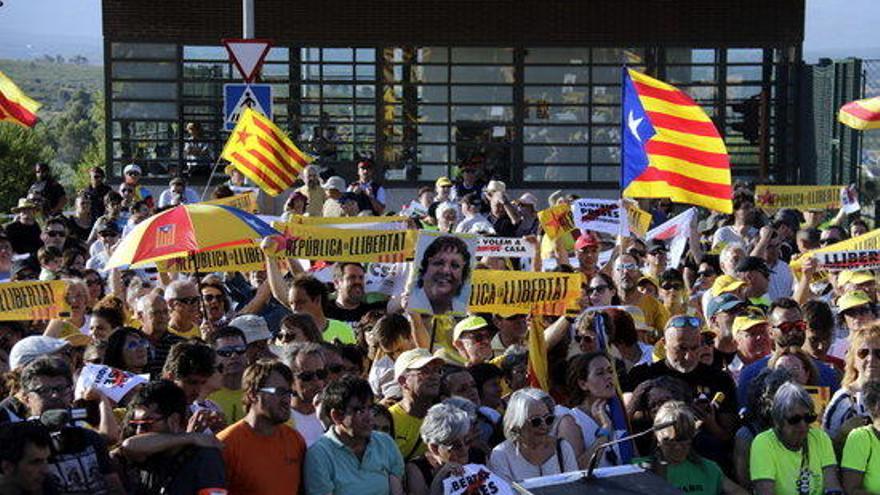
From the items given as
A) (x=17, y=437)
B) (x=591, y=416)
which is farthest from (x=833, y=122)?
(x=17, y=437)

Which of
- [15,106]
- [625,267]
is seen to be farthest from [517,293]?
[15,106]

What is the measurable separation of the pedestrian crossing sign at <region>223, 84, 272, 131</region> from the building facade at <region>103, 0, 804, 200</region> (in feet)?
29.5

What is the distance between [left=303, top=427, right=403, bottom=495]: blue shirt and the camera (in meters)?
8.27

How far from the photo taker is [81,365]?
10.3m

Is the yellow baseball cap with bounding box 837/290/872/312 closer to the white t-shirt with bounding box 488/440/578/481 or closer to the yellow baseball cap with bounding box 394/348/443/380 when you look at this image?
the yellow baseball cap with bounding box 394/348/443/380

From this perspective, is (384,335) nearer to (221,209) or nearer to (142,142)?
(221,209)

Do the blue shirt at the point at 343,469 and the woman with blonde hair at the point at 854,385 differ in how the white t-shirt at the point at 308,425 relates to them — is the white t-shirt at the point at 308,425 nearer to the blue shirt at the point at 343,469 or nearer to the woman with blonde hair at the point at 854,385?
the blue shirt at the point at 343,469

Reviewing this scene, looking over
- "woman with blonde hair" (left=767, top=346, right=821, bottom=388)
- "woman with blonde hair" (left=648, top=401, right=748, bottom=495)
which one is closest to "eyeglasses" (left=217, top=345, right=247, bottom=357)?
"woman with blonde hair" (left=648, top=401, right=748, bottom=495)

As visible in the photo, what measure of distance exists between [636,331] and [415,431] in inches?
Result: 106

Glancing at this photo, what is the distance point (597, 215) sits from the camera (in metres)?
15.1

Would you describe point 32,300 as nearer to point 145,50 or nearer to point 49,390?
point 49,390

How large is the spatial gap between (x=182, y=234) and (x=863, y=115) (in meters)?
9.15

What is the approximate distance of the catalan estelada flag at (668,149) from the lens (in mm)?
13711

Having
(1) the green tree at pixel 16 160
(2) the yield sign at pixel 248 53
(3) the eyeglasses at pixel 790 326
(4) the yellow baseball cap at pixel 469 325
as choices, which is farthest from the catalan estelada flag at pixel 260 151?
(1) the green tree at pixel 16 160
